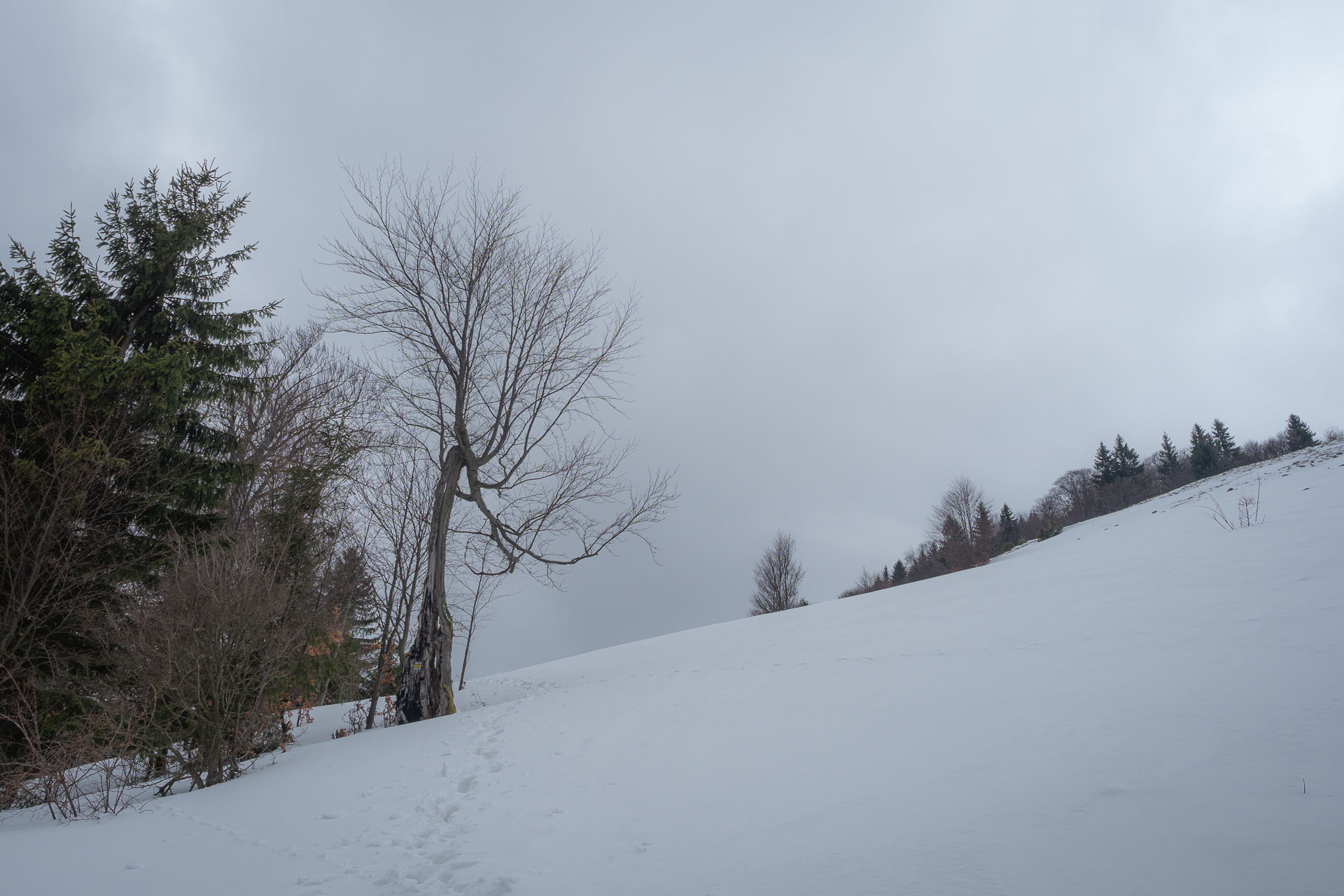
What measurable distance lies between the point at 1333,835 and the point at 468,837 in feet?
13.7

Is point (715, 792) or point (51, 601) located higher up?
point (51, 601)

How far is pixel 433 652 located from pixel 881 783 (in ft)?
25.6

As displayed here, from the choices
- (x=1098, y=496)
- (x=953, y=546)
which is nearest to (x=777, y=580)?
(x=953, y=546)

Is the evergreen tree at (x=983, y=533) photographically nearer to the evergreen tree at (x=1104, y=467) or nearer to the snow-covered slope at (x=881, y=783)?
the evergreen tree at (x=1104, y=467)

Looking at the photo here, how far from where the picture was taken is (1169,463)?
175 ft

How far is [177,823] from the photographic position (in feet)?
14.5

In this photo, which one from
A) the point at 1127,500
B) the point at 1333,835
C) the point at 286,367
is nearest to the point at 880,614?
the point at 1333,835

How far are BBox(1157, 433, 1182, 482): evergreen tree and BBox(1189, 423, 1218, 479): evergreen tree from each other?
3.58 m

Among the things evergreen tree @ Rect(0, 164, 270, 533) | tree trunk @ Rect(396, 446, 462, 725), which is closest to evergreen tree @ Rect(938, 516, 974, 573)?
tree trunk @ Rect(396, 446, 462, 725)

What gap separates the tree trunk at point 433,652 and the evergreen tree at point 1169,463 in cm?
6588

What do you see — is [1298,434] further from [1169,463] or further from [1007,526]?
[1007,526]

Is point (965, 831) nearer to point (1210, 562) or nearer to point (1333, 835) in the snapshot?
point (1333, 835)

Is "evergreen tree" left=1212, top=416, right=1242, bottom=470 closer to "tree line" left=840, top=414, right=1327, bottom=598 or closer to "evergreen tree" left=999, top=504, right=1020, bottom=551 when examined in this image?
"tree line" left=840, top=414, right=1327, bottom=598

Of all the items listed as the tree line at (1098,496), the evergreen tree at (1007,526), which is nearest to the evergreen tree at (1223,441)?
the tree line at (1098,496)
